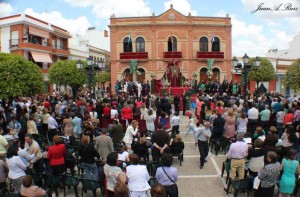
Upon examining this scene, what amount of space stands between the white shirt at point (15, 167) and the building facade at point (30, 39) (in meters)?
34.8

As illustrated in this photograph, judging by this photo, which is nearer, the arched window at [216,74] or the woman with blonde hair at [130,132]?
the woman with blonde hair at [130,132]

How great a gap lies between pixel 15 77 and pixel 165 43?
21850 millimetres

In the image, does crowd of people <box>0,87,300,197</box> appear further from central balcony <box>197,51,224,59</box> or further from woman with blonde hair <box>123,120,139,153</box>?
central balcony <box>197,51,224,59</box>

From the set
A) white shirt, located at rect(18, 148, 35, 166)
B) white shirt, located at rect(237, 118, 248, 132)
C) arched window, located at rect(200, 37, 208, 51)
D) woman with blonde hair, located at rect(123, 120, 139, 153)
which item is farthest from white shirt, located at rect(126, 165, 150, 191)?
arched window, located at rect(200, 37, 208, 51)

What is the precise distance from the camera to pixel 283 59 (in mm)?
51688

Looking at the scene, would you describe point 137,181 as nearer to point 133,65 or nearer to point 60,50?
point 133,65

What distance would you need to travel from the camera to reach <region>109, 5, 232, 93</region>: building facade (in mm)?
43500

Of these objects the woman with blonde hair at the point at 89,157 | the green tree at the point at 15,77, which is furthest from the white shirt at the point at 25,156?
the green tree at the point at 15,77

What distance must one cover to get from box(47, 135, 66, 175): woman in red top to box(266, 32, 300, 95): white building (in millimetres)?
41805

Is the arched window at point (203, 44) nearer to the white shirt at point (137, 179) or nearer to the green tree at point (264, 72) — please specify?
the green tree at point (264, 72)

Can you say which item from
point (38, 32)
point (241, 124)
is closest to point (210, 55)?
point (38, 32)

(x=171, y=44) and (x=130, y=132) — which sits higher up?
(x=171, y=44)

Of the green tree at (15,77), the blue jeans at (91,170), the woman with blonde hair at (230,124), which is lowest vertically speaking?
the blue jeans at (91,170)

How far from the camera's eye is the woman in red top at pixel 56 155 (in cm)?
955
